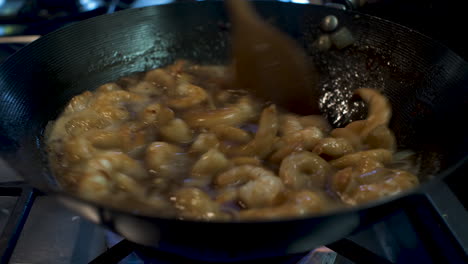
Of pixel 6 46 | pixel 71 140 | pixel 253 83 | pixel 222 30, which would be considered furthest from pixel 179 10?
pixel 6 46

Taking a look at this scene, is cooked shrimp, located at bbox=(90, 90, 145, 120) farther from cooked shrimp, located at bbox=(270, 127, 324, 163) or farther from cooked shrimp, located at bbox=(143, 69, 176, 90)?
cooked shrimp, located at bbox=(270, 127, 324, 163)

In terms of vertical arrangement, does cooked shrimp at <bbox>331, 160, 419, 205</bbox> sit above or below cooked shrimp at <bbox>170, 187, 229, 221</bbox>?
above

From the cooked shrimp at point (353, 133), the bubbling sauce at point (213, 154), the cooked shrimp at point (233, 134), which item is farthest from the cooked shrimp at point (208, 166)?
the cooked shrimp at point (353, 133)

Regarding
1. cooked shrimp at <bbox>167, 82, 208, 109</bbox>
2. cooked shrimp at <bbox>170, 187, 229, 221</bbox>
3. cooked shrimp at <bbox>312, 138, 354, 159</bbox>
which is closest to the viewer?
cooked shrimp at <bbox>170, 187, 229, 221</bbox>

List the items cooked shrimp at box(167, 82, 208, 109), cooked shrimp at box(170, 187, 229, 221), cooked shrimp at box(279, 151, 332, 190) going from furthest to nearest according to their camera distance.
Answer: cooked shrimp at box(167, 82, 208, 109) < cooked shrimp at box(279, 151, 332, 190) < cooked shrimp at box(170, 187, 229, 221)

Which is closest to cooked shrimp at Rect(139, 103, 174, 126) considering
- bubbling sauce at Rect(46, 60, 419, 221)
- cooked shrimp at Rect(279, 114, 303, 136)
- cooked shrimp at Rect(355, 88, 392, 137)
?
bubbling sauce at Rect(46, 60, 419, 221)

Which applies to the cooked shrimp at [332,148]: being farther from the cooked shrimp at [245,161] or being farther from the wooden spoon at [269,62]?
the wooden spoon at [269,62]
